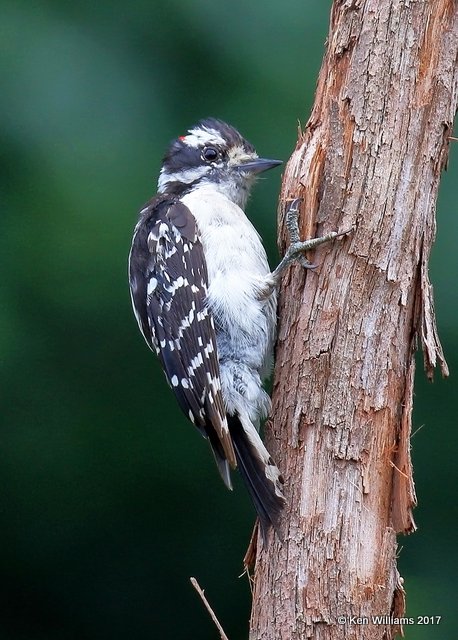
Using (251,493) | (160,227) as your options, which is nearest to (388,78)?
(160,227)

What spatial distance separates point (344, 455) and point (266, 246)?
1.21m

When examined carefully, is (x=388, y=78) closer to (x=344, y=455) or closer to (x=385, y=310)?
(x=385, y=310)

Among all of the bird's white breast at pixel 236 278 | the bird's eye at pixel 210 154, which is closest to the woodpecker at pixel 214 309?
the bird's white breast at pixel 236 278

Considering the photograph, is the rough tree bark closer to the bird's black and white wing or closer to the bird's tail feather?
the bird's tail feather

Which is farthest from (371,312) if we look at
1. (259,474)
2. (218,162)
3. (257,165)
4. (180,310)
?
(218,162)

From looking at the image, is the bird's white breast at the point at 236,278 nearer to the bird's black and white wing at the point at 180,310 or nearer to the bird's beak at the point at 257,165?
the bird's black and white wing at the point at 180,310

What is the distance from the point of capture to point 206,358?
3066 millimetres

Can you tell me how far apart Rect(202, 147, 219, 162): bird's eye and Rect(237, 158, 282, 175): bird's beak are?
0.09m

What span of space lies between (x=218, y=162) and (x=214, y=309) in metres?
0.64

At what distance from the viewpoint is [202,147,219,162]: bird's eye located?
3.54m

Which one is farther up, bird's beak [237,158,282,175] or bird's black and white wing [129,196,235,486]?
bird's beak [237,158,282,175]

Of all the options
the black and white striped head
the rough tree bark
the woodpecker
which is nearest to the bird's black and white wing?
the woodpecker

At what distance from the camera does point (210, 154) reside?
11.6ft

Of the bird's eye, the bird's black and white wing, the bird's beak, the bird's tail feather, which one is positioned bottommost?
the bird's tail feather
